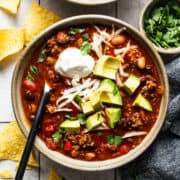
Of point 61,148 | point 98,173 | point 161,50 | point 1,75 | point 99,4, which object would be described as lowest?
point 98,173

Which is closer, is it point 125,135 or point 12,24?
point 125,135

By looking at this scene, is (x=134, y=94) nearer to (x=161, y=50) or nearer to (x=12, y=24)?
(x=161, y=50)

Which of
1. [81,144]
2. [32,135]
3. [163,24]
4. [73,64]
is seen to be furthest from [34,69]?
[163,24]

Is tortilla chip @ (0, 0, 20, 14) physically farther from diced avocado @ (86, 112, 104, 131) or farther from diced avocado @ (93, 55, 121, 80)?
diced avocado @ (86, 112, 104, 131)

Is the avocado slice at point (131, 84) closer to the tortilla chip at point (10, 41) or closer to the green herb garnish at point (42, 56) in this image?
the green herb garnish at point (42, 56)

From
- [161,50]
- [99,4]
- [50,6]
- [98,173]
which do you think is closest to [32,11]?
[50,6]

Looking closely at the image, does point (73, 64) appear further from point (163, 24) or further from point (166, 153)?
point (166, 153)

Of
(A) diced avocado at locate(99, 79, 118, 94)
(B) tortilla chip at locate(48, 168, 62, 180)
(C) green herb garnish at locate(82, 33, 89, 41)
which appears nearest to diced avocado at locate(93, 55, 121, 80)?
(A) diced avocado at locate(99, 79, 118, 94)
